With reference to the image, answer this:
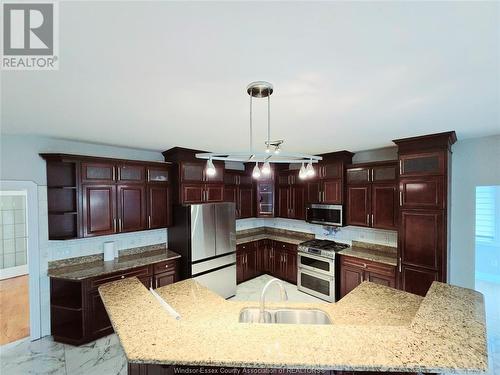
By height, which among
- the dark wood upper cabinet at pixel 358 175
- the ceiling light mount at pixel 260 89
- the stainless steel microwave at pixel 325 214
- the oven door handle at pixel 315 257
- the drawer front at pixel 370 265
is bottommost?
the oven door handle at pixel 315 257

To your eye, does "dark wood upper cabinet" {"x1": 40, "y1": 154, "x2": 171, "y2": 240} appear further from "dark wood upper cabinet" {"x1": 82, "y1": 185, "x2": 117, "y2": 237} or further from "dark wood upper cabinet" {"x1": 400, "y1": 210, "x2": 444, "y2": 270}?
"dark wood upper cabinet" {"x1": 400, "y1": 210, "x2": 444, "y2": 270}

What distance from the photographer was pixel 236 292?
4.34 metres

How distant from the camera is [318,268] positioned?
4.18m

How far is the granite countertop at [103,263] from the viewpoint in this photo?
2934mm

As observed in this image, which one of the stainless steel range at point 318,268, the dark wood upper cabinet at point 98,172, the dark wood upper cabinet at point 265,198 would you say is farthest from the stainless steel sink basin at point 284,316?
the dark wood upper cabinet at point 265,198

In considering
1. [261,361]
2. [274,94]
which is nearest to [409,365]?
[261,361]

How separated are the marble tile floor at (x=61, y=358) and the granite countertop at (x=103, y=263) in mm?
822

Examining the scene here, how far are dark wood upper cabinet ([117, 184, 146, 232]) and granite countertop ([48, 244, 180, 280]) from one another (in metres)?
0.48

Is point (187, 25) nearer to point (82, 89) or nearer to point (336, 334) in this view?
point (82, 89)

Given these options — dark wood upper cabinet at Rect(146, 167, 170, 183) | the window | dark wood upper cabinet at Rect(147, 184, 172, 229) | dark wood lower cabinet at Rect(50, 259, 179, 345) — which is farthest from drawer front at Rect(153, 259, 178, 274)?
the window

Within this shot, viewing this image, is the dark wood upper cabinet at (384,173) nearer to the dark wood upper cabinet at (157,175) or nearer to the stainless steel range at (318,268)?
the stainless steel range at (318,268)

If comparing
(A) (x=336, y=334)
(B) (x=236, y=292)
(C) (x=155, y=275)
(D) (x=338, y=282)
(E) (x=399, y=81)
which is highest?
(E) (x=399, y=81)

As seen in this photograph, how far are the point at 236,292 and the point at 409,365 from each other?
3580mm

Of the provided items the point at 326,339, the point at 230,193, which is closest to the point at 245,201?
the point at 230,193
